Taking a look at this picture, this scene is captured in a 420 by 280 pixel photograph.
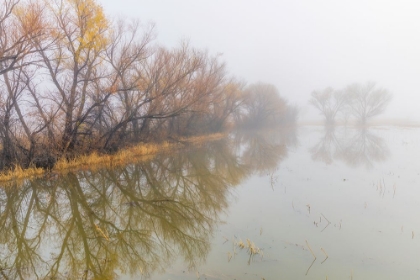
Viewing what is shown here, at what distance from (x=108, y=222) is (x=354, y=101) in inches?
2065

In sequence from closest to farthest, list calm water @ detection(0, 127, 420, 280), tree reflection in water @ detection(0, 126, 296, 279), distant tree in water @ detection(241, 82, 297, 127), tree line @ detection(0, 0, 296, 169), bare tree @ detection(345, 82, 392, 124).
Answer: calm water @ detection(0, 127, 420, 280) → tree reflection in water @ detection(0, 126, 296, 279) → tree line @ detection(0, 0, 296, 169) → distant tree in water @ detection(241, 82, 297, 127) → bare tree @ detection(345, 82, 392, 124)

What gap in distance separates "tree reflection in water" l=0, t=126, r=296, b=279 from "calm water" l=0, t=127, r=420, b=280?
1.2 inches

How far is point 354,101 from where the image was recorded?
5122 centimetres

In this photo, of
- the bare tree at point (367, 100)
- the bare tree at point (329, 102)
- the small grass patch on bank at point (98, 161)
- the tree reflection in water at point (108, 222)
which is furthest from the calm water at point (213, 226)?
the bare tree at point (329, 102)

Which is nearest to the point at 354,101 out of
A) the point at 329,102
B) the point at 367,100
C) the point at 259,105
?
the point at 367,100

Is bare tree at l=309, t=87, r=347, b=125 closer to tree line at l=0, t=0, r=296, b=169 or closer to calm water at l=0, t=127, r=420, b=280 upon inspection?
tree line at l=0, t=0, r=296, b=169

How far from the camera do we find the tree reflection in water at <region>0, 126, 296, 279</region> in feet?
17.3

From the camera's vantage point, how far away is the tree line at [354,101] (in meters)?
49.3

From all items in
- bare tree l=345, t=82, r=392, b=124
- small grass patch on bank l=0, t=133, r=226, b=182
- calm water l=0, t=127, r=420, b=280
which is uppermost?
bare tree l=345, t=82, r=392, b=124

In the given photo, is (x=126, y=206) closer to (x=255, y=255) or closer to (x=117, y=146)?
(x=255, y=255)

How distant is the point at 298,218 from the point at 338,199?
7.02 feet

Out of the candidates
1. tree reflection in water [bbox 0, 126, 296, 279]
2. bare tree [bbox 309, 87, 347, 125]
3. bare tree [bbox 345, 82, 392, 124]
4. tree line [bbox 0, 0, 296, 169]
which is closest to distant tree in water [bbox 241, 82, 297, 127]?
bare tree [bbox 309, 87, 347, 125]

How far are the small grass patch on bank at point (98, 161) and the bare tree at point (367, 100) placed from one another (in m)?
40.0

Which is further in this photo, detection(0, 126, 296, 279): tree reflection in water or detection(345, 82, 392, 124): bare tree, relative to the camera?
detection(345, 82, 392, 124): bare tree
